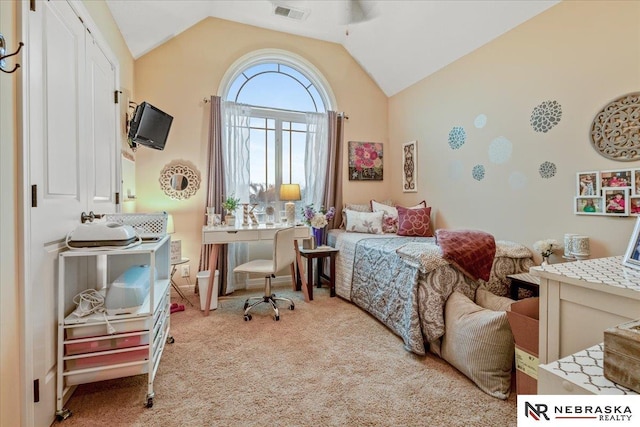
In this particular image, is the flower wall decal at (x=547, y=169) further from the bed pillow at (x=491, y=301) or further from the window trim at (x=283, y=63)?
the window trim at (x=283, y=63)

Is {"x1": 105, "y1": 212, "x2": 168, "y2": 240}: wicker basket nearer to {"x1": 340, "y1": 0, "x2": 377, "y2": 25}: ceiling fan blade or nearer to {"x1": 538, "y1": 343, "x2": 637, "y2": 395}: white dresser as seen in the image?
{"x1": 538, "y1": 343, "x2": 637, "y2": 395}: white dresser

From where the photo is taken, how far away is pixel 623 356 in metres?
0.65

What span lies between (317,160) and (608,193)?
294 centimetres

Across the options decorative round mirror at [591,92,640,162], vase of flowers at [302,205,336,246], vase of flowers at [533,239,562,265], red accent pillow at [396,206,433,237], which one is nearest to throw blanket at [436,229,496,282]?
vase of flowers at [533,239,562,265]

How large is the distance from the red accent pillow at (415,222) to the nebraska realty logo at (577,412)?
9.48 ft

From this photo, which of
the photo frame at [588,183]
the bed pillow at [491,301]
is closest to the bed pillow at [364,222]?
the bed pillow at [491,301]

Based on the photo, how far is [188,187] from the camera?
345 centimetres

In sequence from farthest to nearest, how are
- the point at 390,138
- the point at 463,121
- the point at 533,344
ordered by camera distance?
the point at 390,138, the point at 463,121, the point at 533,344

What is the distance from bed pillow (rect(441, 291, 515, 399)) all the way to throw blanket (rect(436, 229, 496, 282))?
0.97 ft

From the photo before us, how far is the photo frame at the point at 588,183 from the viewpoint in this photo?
218 cm

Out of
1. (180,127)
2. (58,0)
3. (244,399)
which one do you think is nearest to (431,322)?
(244,399)

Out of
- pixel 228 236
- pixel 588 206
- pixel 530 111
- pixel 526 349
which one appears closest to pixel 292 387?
pixel 526 349

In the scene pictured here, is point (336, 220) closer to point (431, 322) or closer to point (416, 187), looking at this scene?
point (416, 187)

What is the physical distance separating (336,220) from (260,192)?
1116 millimetres
